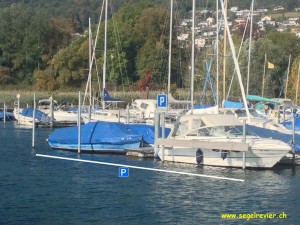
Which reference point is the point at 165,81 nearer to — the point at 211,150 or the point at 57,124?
the point at 57,124

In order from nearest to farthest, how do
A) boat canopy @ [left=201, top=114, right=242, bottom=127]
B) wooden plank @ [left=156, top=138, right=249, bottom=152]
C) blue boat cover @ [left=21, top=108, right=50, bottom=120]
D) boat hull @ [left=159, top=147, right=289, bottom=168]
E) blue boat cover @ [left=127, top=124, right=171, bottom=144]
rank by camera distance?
wooden plank @ [left=156, top=138, right=249, bottom=152] < boat hull @ [left=159, top=147, right=289, bottom=168] < boat canopy @ [left=201, top=114, right=242, bottom=127] < blue boat cover @ [left=127, top=124, right=171, bottom=144] < blue boat cover @ [left=21, top=108, right=50, bottom=120]

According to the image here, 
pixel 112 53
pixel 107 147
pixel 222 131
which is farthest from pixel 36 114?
pixel 222 131

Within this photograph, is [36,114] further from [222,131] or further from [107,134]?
[222,131]

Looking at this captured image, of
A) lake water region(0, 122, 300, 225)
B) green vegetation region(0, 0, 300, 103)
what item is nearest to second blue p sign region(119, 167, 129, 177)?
lake water region(0, 122, 300, 225)

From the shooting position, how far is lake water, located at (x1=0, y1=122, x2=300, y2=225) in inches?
1094

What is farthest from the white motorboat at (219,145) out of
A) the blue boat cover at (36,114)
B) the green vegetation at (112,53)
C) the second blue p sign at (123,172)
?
the green vegetation at (112,53)

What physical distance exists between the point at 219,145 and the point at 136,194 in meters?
6.22

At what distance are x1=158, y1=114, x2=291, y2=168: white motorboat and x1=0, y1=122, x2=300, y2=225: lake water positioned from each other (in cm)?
63

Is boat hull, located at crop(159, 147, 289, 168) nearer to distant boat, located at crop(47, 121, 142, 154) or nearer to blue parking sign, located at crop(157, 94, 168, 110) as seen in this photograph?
blue parking sign, located at crop(157, 94, 168, 110)

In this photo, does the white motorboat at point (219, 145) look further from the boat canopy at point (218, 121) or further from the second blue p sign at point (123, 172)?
the second blue p sign at point (123, 172)

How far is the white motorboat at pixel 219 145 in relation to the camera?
3728cm

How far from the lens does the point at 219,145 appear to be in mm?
36719

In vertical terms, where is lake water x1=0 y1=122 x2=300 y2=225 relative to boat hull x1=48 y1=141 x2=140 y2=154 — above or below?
below

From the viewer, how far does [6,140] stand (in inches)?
2184
